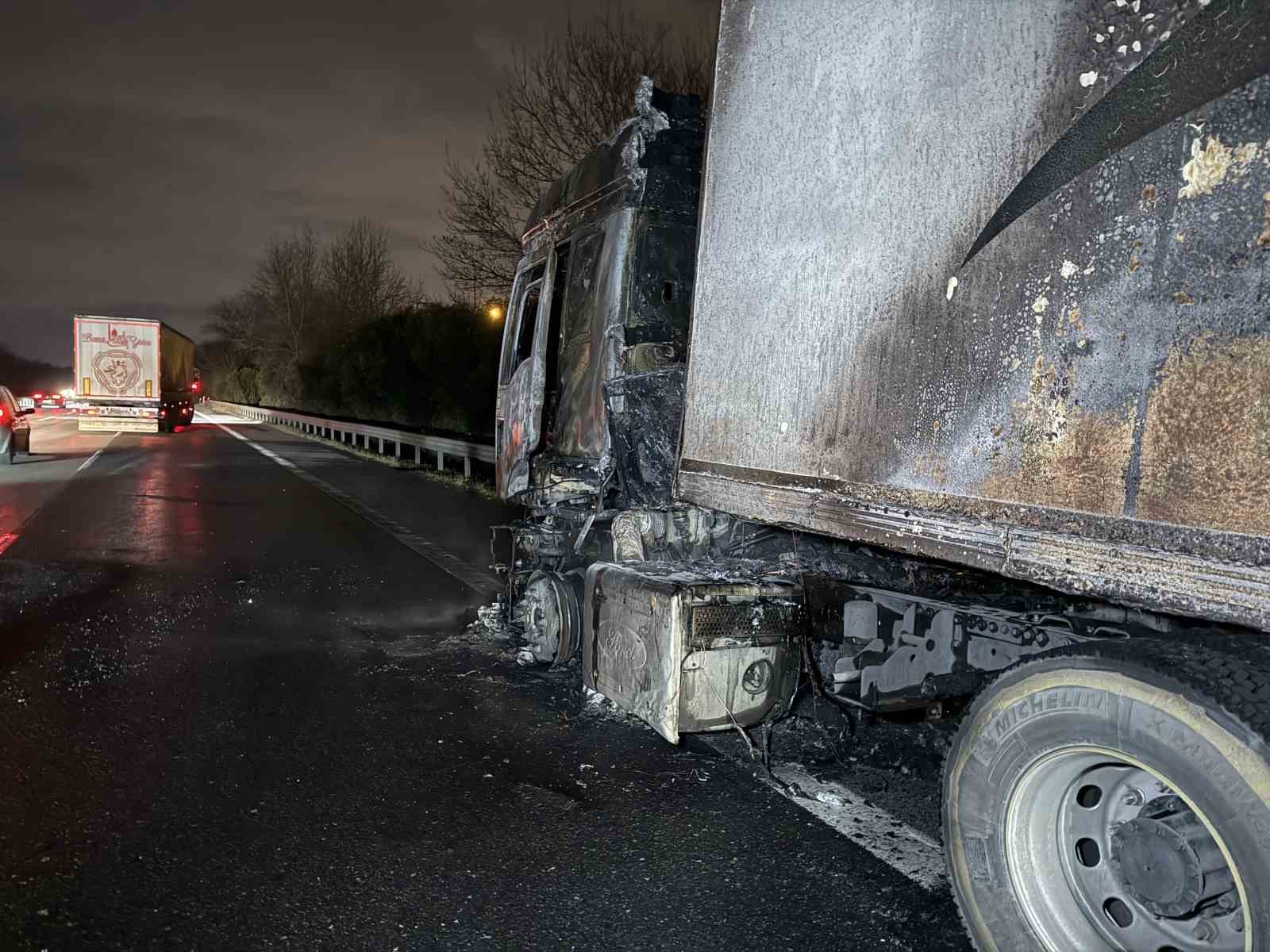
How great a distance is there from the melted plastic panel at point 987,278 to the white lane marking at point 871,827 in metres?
1.39

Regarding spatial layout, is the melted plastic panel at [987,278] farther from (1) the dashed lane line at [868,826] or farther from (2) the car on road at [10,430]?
(2) the car on road at [10,430]

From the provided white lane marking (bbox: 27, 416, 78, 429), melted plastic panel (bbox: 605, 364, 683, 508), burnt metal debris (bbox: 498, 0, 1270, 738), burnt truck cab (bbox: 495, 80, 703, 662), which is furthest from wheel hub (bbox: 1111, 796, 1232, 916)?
white lane marking (bbox: 27, 416, 78, 429)

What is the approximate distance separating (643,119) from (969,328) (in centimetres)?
322

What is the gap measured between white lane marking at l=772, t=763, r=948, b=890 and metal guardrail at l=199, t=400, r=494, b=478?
11.6 meters

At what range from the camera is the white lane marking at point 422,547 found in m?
8.34

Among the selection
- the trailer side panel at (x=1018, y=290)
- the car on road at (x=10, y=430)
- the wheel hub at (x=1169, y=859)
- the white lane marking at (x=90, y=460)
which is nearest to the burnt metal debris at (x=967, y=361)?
the trailer side panel at (x=1018, y=290)

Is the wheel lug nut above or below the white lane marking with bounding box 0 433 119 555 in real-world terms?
above

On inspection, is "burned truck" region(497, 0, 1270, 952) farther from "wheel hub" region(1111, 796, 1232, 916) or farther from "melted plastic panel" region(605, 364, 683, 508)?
"melted plastic panel" region(605, 364, 683, 508)

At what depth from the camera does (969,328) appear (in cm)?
243

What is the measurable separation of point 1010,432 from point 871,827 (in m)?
2.03

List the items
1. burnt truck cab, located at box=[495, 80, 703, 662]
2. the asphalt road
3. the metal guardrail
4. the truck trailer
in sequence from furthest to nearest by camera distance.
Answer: the truck trailer, the metal guardrail, burnt truck cab, located at box=[495, 80, 703, 662], the asphalt road

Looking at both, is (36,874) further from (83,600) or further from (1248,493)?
(83,600)

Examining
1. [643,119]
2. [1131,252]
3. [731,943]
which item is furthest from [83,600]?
[1131,252]

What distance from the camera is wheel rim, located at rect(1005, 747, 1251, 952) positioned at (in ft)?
6.86
